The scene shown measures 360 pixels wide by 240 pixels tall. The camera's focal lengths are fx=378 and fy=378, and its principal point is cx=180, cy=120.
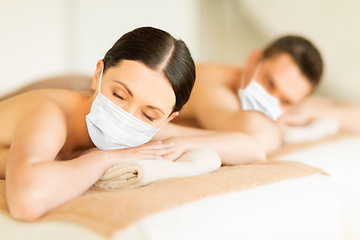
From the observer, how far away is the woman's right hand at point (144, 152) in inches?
36.9

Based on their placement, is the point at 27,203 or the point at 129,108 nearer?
the point at 27,203

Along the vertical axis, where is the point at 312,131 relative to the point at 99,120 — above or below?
below

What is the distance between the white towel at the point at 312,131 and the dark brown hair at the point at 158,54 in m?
0.88

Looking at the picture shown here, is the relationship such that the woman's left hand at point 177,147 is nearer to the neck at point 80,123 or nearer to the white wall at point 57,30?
the neck at point 80,123

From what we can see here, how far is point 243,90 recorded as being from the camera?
67.1 inches

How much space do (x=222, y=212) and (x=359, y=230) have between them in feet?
2.12

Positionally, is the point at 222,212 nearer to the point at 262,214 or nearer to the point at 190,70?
the point at 262,214

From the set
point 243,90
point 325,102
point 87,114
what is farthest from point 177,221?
point 325,102

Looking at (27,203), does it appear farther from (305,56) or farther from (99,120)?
(305,56)

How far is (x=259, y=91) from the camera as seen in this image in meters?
1.69

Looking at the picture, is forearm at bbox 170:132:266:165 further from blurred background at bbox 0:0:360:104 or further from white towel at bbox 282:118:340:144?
blurred background at bbox 0:0:360:104

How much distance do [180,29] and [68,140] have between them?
185cm

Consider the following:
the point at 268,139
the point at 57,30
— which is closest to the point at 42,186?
the point at 268,139

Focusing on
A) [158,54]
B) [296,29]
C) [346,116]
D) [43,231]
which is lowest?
[346,116]
